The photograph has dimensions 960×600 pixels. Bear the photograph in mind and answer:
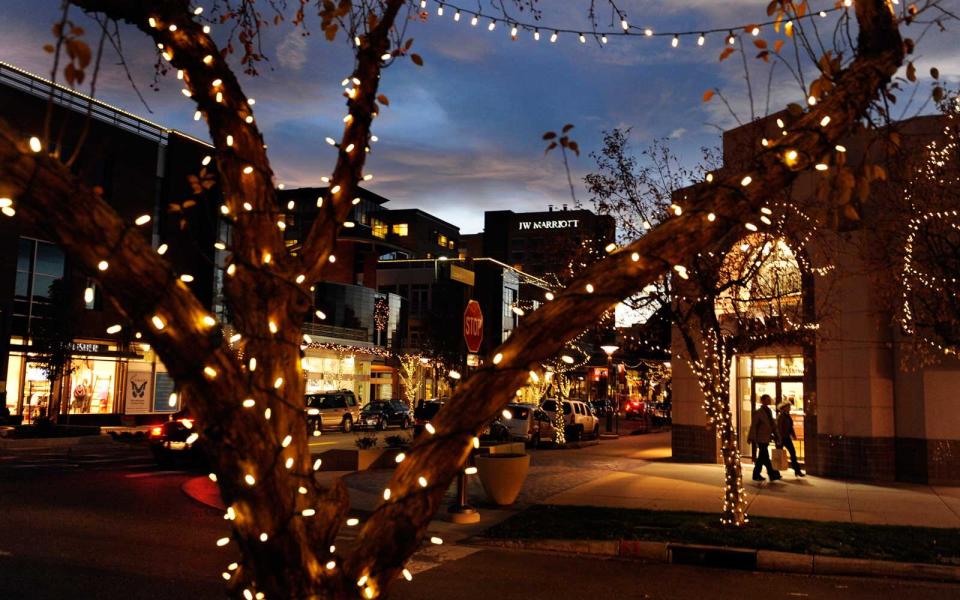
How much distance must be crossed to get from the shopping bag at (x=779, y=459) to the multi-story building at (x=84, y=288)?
22660mm

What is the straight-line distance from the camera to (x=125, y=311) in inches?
96.8

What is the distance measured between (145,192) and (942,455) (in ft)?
122

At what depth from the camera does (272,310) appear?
278cm

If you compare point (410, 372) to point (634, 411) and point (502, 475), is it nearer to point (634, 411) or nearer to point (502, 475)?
point (634, 411)

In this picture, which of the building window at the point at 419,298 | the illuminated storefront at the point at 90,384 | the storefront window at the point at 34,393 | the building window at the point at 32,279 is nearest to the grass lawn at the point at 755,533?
the illuminated storefront at the point at 90,384

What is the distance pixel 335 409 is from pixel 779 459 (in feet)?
74.7

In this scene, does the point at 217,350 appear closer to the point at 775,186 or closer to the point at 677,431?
the point at 775,186

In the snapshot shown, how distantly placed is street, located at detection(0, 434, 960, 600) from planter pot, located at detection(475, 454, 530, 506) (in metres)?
3.11

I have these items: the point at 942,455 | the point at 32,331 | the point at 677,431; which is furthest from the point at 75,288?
the point at 942,455

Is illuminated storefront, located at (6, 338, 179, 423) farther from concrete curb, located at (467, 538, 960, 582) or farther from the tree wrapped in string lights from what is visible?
the tree wrapped in string lights

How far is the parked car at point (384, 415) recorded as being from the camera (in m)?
39.0

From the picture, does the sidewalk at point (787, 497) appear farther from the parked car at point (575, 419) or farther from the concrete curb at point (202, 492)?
the parked car at point (575, 419)

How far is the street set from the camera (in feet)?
25.7

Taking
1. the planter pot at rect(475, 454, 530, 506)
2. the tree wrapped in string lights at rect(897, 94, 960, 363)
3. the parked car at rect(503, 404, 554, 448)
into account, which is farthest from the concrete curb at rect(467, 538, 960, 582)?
the parked car at rect(503, 404, 554, 448)
